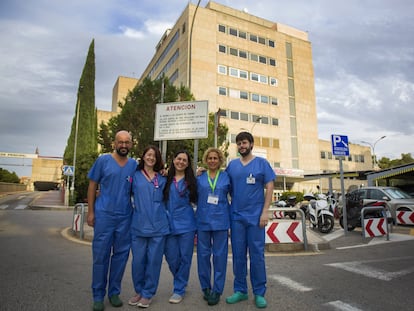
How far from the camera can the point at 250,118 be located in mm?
39375

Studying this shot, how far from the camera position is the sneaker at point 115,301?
3.35 metres

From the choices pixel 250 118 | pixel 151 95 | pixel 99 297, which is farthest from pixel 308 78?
pixel 99 297

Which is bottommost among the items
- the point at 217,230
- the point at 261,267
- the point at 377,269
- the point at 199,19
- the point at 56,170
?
the point at 377,269

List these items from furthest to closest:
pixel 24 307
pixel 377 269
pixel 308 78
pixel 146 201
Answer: pixel 308 78
pixel 377 269
pixel 146 201
pixel 24 307

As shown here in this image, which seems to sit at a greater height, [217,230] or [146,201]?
[146,201]

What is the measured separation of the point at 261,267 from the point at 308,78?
4676 centimetres

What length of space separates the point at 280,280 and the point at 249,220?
151 cm

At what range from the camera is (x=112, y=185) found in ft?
11.5

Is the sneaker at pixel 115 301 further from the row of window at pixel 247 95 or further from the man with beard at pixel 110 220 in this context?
the row of window at pixel 247 95

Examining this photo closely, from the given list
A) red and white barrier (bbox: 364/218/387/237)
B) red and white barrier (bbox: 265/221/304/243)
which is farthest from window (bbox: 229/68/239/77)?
red and white barrier (bbox: 265/221/304/243)

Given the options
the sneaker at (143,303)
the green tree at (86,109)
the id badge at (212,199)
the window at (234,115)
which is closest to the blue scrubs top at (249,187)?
the id badge at (212,199)

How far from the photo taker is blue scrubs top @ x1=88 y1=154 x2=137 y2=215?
11.2 feet

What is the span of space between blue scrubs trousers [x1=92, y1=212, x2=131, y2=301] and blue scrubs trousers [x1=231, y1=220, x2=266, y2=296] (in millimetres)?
1296

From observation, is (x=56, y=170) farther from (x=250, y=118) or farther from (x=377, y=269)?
(x=377, y=269)
